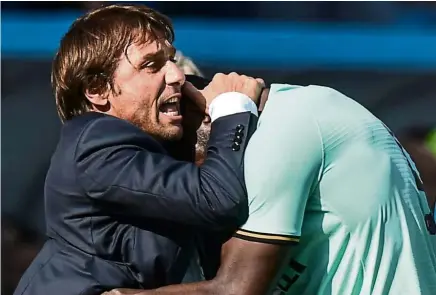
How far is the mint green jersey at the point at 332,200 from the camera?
6.56 ft

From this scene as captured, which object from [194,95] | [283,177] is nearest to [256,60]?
[194,95]

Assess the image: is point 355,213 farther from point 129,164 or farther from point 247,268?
point 129,164

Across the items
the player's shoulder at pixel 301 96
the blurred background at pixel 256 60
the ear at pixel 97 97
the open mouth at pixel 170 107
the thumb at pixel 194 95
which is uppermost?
the player's shoulder at pixel 301 96

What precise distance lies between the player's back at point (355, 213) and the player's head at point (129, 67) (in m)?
0.30

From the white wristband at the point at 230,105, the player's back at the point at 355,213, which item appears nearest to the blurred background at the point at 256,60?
the white wristband at the point at 230,105

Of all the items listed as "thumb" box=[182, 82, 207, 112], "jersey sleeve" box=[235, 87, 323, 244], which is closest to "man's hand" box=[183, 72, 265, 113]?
"thumb" box=[182, 82, 207, 112]

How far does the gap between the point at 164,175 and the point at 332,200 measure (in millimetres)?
353

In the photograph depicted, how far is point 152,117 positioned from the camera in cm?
230

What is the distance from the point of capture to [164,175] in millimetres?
2115

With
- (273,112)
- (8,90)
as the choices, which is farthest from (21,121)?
(273,112)

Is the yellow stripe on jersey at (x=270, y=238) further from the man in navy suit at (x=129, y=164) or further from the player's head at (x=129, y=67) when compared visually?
the player's head at (x=129, y=67)

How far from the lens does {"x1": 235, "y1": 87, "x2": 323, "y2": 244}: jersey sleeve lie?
1.99m

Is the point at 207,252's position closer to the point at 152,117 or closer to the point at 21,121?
the point at 152,117

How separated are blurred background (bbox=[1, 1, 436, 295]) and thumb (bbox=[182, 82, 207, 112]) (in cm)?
262
